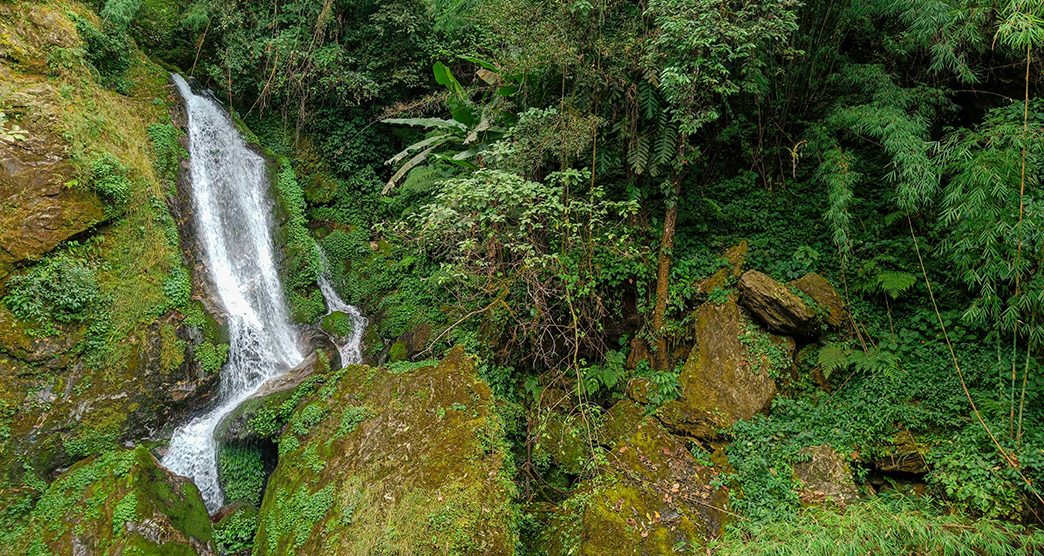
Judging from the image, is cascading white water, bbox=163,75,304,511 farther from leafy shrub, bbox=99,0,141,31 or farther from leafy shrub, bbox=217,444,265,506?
leafy shrub, bbox=99,0,141,31

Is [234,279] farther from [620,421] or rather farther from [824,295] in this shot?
[824,295]

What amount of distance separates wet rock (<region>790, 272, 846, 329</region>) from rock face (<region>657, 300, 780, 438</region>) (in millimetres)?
528

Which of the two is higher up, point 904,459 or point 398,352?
point 398,352

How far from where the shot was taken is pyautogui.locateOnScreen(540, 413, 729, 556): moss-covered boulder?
3.97 meters

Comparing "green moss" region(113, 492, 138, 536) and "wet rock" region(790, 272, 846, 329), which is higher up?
"wet rock" region(790, 272, 846, 329)

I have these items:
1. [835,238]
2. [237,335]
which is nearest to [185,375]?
[237,335]

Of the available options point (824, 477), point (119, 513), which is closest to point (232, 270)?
point (119, 513)

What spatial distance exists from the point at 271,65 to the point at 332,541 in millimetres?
9491

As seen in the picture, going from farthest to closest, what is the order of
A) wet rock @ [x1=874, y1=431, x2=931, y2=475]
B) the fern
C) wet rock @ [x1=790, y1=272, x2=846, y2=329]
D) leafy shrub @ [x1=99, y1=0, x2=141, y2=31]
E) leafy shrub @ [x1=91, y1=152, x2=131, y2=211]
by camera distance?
1. leafy shrub @ [x1=99, y1=0, x2=141, y2=31]
2. leafy shrub @ [x1=91, y1=152, x2=131, y2=211]
3. wet rock @ [x1=790, y1=272, x2=846, y2=329]
4. the fern
5. wet rock @ [x1=874, y1=431, x2=931, y2=475]

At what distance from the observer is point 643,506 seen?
4191 millimetres

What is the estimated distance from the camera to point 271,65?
964 cm

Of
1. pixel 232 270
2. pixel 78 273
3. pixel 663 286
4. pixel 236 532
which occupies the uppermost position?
pixel 78 273

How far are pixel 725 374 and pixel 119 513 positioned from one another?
610 centimetres

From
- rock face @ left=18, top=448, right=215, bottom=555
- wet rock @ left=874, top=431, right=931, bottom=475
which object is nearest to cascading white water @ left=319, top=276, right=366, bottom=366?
rock face @ left=18, top=448, right=215, bottom=555
